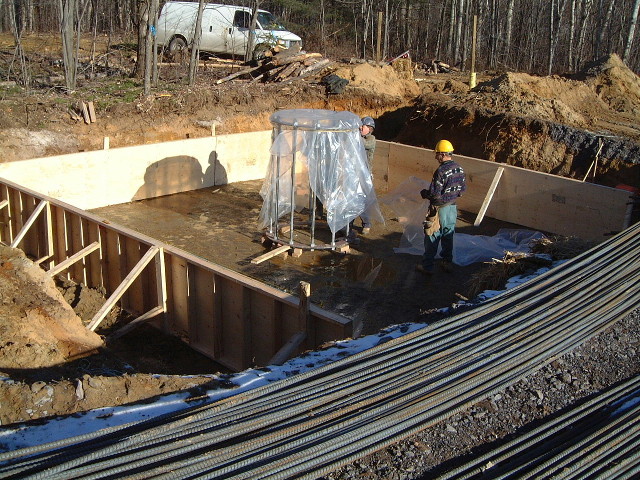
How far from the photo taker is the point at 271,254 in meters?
Result: 9.62

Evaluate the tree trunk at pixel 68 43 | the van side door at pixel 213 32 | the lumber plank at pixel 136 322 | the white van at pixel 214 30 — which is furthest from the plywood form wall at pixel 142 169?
the van side door at pixel 213 32

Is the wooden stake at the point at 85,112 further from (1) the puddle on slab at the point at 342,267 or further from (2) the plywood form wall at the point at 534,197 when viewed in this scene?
(1) the puddle on slab at the point at 342,267

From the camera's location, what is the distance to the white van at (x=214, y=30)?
853 inches

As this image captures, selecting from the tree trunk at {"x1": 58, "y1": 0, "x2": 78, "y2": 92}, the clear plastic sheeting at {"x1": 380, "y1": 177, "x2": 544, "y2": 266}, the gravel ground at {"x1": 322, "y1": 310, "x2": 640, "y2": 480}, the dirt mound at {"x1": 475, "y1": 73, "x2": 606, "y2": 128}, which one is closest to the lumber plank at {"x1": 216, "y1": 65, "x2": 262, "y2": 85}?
the tree trunk at {"x1": 58, "y1": 0, "x2": 78, "y2": 92}

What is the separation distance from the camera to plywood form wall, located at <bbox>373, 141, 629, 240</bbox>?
33.8ft

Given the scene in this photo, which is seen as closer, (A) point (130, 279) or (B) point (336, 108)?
(A) point (130, 279)

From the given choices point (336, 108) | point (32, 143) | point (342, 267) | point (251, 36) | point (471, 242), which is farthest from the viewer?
point (251, 36)

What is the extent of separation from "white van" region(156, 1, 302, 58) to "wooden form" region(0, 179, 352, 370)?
43.0 ft

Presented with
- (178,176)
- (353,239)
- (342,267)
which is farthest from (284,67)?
(342,267)

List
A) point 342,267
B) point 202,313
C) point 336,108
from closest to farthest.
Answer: point 202,313
point 342,267
point 336,108

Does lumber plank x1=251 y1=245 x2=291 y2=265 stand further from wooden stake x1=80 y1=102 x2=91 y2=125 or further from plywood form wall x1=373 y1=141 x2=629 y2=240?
wooden stake x1=80 y1=102 x2=91 y2=125

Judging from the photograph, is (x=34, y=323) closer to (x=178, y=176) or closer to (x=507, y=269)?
(x=507, y=269)

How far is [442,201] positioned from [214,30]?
1552 cm

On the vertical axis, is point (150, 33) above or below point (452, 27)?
below
